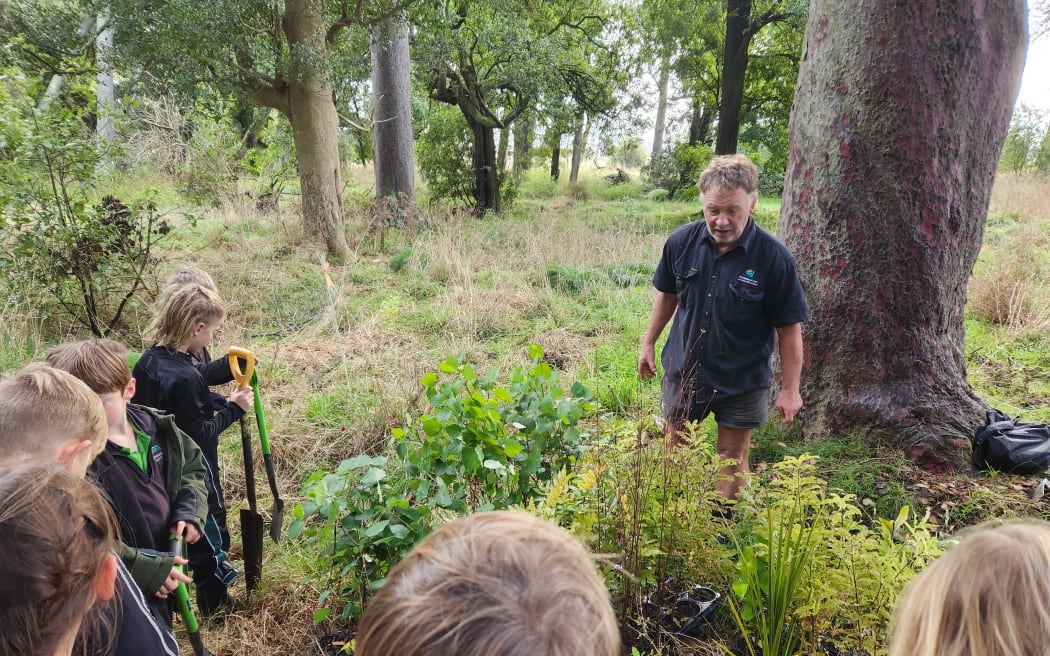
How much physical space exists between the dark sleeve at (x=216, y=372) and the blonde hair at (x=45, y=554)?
1.66 meters

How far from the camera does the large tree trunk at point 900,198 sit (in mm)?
3129

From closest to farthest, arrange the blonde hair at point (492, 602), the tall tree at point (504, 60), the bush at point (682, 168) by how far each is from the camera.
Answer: the blonde hair at point (492, 602) → the tall tree at point (504, 60) → the bush at point (682, 168)

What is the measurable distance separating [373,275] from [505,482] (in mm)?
6164

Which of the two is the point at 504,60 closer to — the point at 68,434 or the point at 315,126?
the point at 315,126

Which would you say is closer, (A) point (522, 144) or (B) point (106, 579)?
(B) point (106, 579)

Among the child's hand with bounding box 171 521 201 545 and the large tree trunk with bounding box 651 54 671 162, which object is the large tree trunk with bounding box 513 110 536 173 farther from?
the child's hand with bounding box 171 521 201 545

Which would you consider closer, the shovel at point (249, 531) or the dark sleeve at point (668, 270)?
the shovel at point (249, 531)

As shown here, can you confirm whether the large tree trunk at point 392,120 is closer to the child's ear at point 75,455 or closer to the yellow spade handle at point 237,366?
the yellow spade handle at point 237,366

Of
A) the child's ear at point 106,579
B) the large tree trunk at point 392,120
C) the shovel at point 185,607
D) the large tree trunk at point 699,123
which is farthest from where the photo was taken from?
the large tree trunk at point 699,123

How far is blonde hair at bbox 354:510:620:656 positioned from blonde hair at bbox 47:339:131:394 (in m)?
1.68

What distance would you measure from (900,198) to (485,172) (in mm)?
11527

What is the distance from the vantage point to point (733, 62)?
12.0 meters

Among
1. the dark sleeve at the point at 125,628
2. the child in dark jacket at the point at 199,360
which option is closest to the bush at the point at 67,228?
the child in dark jacket at the point at 199,360

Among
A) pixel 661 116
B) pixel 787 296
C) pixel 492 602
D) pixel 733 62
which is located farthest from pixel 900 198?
pixel 661 116
